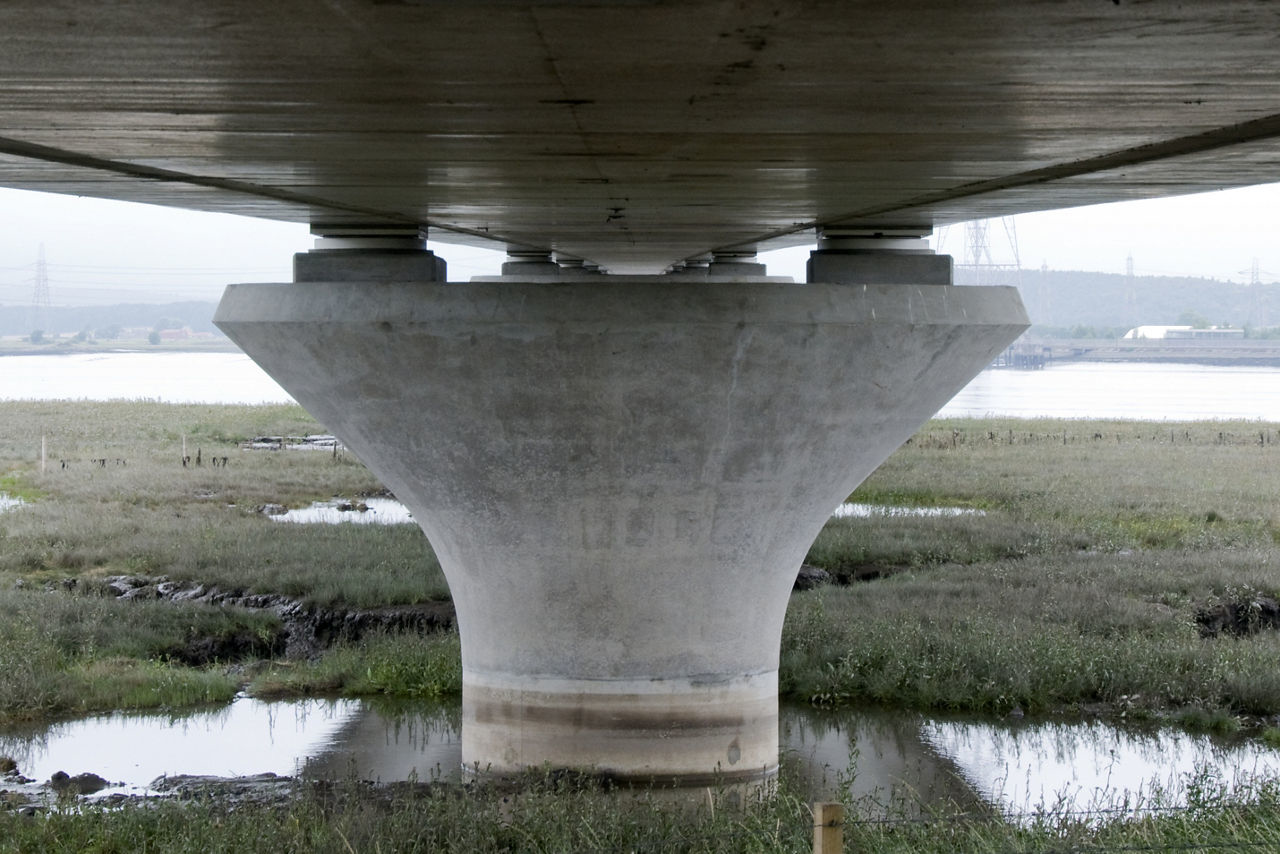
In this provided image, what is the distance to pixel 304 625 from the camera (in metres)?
16.9

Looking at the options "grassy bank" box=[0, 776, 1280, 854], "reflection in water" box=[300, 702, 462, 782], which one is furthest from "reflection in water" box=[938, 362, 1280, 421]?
"grassy bank" box=[0, 776, 1280, 854]

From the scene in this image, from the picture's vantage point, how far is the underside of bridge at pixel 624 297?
4.78m

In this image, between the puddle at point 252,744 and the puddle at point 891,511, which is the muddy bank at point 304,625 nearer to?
the puddle at point 252,744

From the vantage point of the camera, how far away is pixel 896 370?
10.1 metres

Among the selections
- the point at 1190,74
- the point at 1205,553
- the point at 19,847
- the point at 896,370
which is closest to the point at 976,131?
the point at 1190,74

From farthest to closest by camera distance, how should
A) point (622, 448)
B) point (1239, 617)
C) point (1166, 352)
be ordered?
point (1166, 352) → point (1239, 617) → point (622, 448)

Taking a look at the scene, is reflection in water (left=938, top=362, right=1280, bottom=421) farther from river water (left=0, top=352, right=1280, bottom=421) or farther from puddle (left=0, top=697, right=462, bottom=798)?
puddle (left=0, top=697, right=462, bottom=798)

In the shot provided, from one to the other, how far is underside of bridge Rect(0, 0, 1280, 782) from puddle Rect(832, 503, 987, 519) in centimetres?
1342

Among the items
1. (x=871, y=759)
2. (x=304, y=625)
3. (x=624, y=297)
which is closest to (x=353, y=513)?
(x=304, y=625)

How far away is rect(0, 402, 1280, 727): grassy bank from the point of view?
14.3 metres

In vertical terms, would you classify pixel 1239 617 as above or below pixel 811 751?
above

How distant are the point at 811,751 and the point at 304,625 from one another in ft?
23.4

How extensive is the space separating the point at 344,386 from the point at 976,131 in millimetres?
5737

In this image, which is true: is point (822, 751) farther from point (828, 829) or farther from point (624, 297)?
point (828, 829)
